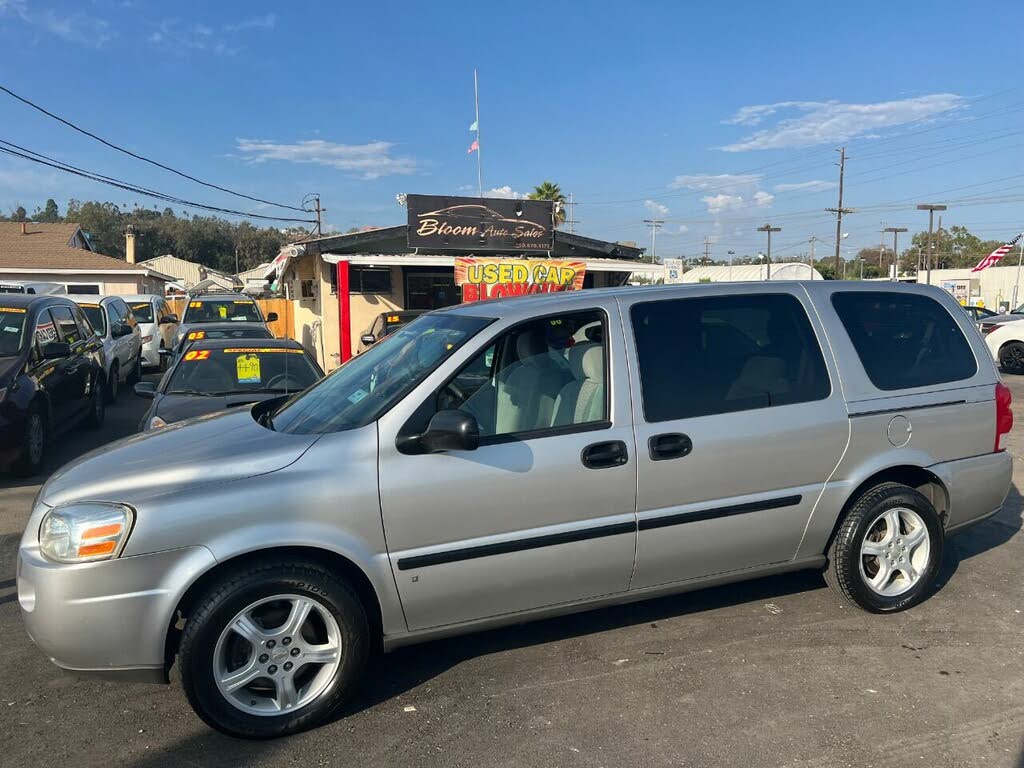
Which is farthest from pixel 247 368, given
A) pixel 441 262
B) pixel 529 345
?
pixel 441 262

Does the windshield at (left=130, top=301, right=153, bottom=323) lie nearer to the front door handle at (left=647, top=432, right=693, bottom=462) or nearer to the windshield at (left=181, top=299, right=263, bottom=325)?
the windshield at (left=181, top=299, right=263, bottom=325)

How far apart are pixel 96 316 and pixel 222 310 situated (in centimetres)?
370

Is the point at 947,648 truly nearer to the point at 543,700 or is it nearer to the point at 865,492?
the point at 865,492

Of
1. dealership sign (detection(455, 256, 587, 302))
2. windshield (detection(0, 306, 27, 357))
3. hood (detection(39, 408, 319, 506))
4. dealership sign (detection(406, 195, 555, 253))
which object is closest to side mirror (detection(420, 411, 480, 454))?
hood (detection(39, 408, 319, 506))

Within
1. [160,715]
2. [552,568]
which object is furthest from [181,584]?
[552,568]

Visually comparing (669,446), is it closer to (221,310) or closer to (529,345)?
(529,345)

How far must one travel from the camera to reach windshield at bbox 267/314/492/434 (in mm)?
3430

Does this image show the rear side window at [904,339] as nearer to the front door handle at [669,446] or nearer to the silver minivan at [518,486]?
the silver minivan at [518,486]

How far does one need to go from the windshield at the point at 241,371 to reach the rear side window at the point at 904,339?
15.2ft

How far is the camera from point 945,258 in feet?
268

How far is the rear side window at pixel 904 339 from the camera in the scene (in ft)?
13.7

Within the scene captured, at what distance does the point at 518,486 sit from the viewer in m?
3.31

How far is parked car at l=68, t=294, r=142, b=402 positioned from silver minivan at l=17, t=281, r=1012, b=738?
363 inches

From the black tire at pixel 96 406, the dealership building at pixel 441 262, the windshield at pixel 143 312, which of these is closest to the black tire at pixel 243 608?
the black tire at pixel 96 406
